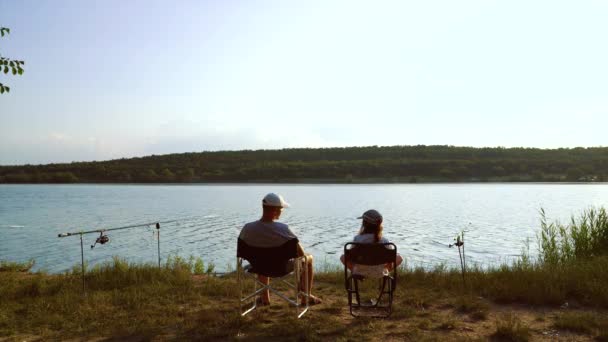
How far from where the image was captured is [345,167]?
72.1 m

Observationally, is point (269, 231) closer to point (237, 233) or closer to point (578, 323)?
point (578, 323)

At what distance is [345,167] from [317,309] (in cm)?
6695

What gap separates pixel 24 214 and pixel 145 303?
27799 millimetres

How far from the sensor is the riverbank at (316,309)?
450 cm

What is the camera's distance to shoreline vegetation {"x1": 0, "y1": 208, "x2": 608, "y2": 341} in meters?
4.50

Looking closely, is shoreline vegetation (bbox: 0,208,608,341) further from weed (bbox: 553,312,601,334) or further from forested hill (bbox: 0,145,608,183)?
forested hill (bbox: 0,145,608,183)

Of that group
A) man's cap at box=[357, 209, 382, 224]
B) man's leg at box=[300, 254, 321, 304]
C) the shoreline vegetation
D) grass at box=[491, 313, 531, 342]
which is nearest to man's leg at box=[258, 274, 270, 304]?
the shoreline vegetation

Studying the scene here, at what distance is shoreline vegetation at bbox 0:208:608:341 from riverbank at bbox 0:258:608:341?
0.04 feet

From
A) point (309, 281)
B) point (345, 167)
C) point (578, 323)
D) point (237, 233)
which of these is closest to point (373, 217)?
point (309, 281)

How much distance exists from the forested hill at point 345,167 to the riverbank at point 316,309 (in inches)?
2397

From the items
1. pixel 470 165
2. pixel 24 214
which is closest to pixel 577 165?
pixel 470 165

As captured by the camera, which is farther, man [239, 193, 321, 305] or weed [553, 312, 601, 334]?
man [239, 193, 321, 305]

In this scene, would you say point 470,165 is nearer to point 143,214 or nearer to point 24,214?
point 143,214

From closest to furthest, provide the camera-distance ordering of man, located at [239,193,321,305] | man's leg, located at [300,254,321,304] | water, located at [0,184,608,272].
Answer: man, located at [239,193,321,305] < man's leg, located at [300,254,321,304] < water, located at [0,184,608,272]
